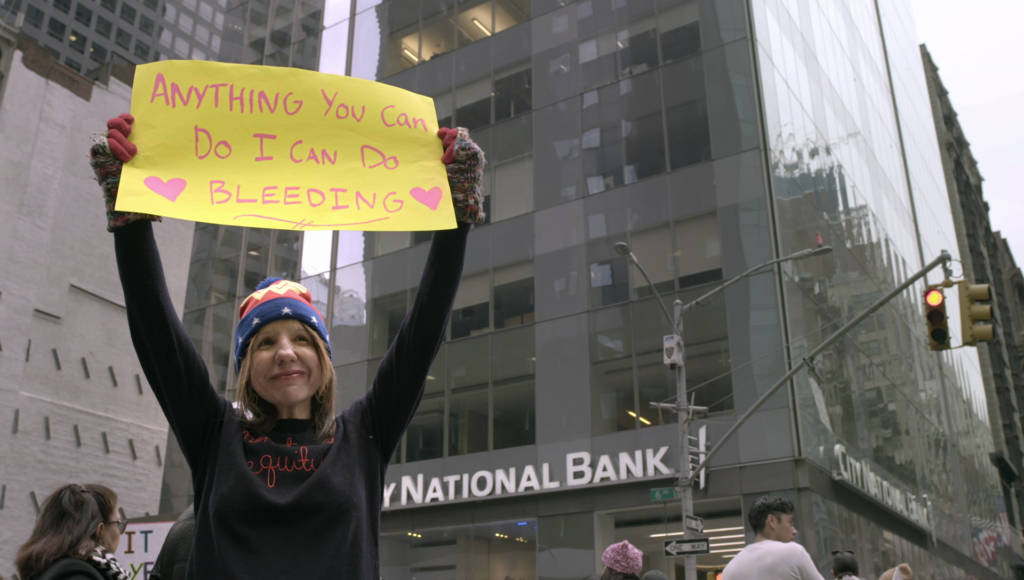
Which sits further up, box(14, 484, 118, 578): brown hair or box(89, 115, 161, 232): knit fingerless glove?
box(89, 115, 161, 232): knit fingerless glove

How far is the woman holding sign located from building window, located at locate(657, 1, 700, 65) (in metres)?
22.2

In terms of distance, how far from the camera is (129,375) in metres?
38.8

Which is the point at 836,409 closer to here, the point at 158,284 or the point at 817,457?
the point at 817,457

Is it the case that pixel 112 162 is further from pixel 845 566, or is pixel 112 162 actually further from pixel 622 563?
pixel 845 566

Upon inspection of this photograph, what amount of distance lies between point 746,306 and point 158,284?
19479 mm

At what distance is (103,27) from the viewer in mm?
75750

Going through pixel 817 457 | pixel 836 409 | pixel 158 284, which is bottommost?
pixel 158 284

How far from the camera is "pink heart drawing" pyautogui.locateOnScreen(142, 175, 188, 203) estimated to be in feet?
7.02

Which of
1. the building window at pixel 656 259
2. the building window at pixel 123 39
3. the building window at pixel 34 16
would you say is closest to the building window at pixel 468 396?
the building window at pixel 656 259

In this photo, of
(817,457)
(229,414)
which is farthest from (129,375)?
(229,414)

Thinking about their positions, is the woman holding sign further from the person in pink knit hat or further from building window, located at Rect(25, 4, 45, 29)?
building window, located at Rect(25, 4, 45, 29)

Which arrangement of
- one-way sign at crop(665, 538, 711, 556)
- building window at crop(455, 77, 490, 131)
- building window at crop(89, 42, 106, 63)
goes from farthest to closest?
building window at crop(89, 42, 106, 63)
building window at crop(455, 77, 490, 131)
one-way sign at crop(665, 538, 711, 556)

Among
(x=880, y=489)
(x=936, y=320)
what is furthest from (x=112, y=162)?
(x=880, y=489)

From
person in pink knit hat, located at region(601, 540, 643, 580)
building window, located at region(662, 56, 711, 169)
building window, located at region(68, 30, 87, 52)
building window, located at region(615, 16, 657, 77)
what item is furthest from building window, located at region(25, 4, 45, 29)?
person in pink knit hat, located at region(601, 540, 643, 580)
